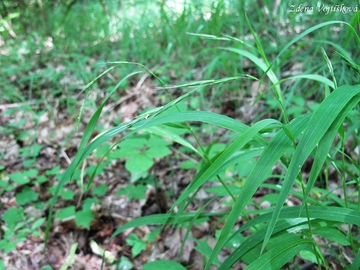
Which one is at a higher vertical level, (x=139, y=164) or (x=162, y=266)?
(x=139, y=164)

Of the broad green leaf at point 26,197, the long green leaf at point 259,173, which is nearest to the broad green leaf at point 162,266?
the long green leaf at point 259,173

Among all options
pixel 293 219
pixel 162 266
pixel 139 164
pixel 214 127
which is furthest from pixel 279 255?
pixel 214 127

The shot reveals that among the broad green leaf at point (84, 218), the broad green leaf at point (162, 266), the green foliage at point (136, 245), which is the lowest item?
the green foliage at point (136, 245)

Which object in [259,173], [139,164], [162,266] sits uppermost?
[259,173]

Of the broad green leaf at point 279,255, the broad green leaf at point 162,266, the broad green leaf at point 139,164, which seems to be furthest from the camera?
the broad green leaf at point 139,164

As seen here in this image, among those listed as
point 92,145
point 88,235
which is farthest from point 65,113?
Answer: point 92,145

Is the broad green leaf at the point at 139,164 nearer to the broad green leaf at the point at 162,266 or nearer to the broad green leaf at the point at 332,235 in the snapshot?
the broad green leaf at the point at 162,266

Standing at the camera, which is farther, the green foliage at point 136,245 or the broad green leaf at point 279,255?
the green foliage at point 136,245

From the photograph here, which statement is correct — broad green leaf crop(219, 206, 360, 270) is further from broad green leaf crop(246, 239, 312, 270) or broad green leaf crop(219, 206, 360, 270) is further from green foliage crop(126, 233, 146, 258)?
green foliage crop(126, 233, 146, 258)

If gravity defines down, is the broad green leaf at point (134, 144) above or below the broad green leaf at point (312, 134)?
below

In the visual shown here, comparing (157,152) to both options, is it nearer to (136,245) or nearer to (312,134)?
(136,245)

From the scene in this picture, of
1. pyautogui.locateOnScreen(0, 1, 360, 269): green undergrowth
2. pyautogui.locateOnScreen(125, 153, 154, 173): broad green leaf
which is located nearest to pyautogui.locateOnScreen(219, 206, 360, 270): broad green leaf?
pyautogui.locateOnScreen(0, 1, 360, 269): green undergrowth

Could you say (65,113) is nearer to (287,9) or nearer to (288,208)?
(287,9)

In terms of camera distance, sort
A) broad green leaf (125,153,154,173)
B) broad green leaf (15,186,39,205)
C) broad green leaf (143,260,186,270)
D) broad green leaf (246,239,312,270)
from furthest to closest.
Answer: broad green leaf (15,186,39,205), broad green leaf (125,153,154,173), broad green leaf (143,260,186,270), broad green leaf (246,239,312,270)
